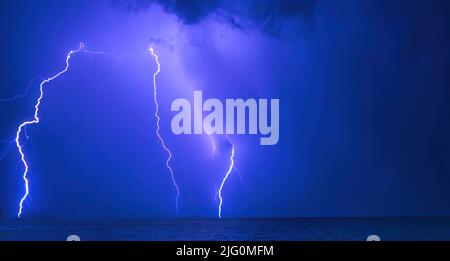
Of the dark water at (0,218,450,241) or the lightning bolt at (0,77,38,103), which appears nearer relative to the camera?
the dark water at (0,218,450,241)

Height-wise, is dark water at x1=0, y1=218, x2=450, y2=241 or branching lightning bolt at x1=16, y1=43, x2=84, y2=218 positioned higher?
branching lightning bolt at x1=16, y1=43, x2=84, y2=218

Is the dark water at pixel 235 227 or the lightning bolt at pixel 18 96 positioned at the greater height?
the lightning bolt at pixel 18 96

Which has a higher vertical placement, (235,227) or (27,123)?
(27,123)

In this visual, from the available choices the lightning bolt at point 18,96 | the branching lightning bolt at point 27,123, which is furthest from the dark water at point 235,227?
the lightning bolt at point 18,96

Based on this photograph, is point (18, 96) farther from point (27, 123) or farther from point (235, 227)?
point (235, 227)

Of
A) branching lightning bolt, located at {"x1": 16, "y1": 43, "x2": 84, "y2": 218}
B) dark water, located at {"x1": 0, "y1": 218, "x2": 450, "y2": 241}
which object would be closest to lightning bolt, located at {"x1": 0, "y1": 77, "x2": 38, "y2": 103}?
branching lightning bolt, located at {"x1": 16, "y1": 43, "x2": 84, "y2": 218}

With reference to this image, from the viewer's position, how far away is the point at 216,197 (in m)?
7.63

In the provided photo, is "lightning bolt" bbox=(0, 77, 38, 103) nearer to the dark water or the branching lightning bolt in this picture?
the branching lightning bolt

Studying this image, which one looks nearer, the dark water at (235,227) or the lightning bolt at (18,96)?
the dark water at (235,227)

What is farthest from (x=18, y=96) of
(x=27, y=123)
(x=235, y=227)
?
(x=235, y=227)

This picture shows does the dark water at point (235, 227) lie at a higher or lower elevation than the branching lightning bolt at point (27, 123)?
lower

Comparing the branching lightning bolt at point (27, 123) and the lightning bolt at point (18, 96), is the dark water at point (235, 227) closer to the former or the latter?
the branching lightning bolt at point (27, 123)
